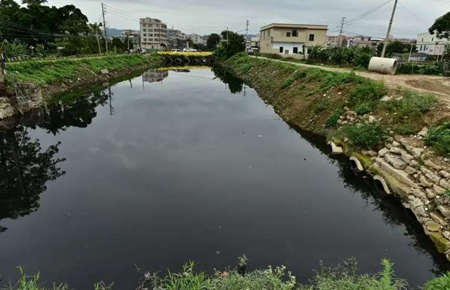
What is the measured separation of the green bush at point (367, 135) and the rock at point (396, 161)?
1.60m

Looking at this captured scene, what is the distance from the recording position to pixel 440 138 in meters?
10.4

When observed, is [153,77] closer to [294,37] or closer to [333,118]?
[294,37]

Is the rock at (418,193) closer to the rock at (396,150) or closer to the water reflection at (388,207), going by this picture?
the water reflection at (388,207)

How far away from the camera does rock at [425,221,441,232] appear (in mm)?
8055

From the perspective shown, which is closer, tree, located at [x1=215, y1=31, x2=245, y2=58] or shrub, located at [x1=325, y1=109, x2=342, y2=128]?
shrub, located at [x1=325, y1=109, x2=342, y2=128]

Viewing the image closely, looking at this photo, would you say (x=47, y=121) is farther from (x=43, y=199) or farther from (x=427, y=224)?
(x=427, y=224)

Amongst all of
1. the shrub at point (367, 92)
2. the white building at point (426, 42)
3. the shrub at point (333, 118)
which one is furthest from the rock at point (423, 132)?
the white building at point (426, 42)

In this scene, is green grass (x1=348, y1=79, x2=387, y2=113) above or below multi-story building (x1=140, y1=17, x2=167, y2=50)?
below

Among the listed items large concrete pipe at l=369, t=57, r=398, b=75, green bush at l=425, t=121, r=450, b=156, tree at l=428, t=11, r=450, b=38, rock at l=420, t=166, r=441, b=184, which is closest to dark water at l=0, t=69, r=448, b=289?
rock at l=420, t=166, r=441, b=184

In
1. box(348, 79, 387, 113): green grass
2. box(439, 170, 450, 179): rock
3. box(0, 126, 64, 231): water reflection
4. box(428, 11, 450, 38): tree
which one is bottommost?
box(0, 126, 64, 231): water reflection

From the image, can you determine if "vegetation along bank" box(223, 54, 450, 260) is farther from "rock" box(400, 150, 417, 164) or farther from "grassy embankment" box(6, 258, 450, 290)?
"grassy embankment" box(6, 258, 450, 290)

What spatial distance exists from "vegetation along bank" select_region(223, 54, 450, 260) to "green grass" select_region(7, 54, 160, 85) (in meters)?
23.5

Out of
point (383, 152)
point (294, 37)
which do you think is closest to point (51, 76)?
point (383, 152)

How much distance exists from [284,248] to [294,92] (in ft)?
62.6
